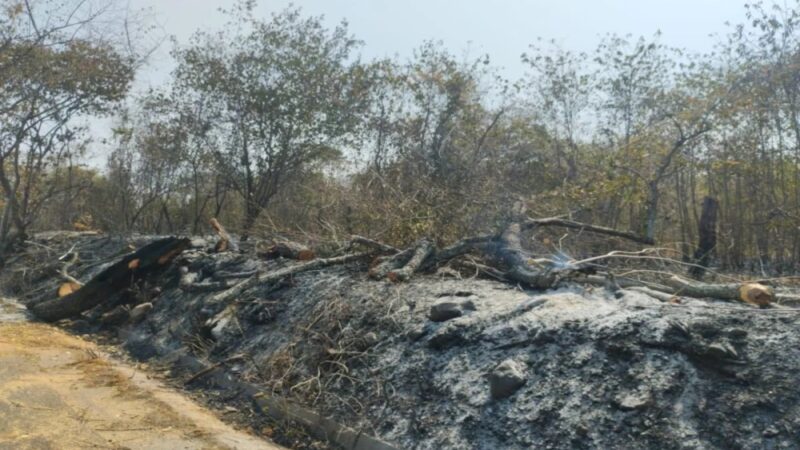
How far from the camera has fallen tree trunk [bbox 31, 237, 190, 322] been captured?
29.3ft

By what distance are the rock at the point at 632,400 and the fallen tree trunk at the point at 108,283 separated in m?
7.29

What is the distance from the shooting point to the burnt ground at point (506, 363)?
3426mm

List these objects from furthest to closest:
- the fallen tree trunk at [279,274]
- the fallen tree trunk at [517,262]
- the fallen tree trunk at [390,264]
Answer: the fallen tree trunk at [279,274], the fallen tree trunk at [390,264], the fallen tree trunk at [517,262]

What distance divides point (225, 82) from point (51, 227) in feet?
30.8

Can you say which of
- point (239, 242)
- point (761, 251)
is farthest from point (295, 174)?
point (761, 251)

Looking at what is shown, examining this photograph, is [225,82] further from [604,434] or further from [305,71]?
[604,434]

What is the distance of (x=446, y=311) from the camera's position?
16.9 feet

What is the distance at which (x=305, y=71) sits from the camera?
17234 mm

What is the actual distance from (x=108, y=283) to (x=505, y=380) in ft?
22.5

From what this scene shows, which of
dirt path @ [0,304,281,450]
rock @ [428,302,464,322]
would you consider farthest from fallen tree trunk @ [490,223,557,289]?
dirt path @ [0,304,281,450]

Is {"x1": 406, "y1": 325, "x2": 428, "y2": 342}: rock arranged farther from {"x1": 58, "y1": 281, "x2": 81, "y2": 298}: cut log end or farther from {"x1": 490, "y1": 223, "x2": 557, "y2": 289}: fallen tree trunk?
{"x1": 58, "y1": 281, "x2": 81, "y2": 298}: cut log end

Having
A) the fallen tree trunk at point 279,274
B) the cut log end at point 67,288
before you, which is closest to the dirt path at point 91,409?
the fallen tree trunk at point 279,274

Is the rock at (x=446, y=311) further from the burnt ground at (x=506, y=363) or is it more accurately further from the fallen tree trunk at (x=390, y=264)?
the fallen tree trunk at (x=390, y=264)

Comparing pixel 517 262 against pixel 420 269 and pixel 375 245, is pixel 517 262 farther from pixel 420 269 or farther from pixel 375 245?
pixel 375 245
